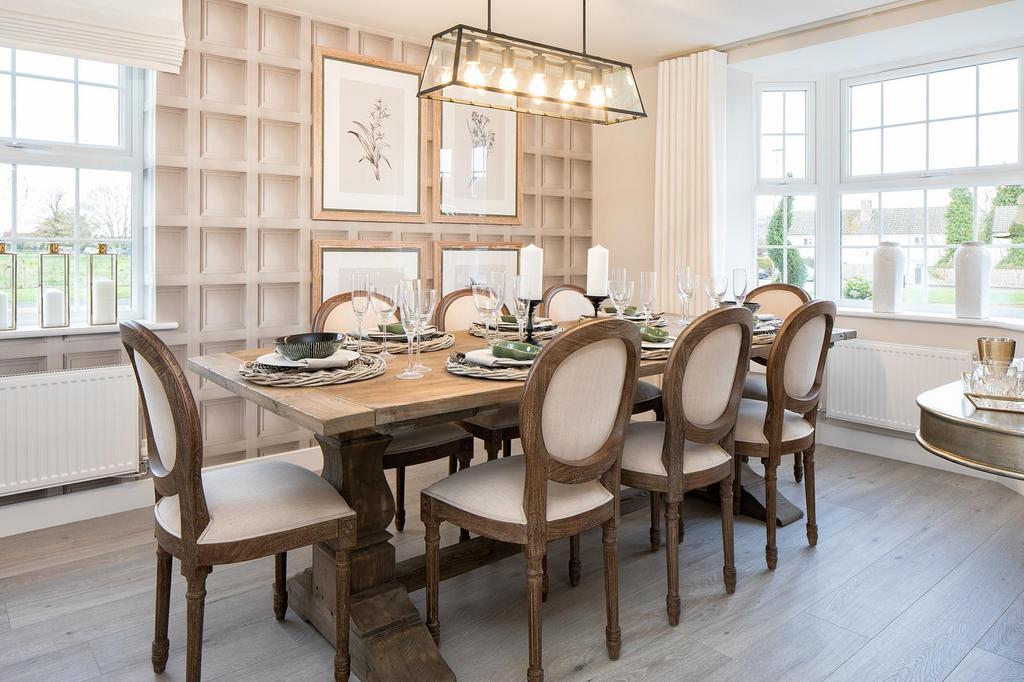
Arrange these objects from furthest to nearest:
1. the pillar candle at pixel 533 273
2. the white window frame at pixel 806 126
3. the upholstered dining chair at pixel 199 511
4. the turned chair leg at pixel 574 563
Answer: the white window frame at pixel 806 126, the turned chair leg at pixel 574 563, the pillar candle at pixel 533 273, the upholstered dining chair at pixel 199 511

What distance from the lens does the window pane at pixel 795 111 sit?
4516 mm

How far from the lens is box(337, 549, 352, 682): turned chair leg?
1779 millimetres

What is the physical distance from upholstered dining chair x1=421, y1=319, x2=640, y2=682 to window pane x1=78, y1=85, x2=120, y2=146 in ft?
8.43

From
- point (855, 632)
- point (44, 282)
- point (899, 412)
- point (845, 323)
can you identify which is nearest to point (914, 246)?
point (845, 323)

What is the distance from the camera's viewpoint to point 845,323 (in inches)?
167

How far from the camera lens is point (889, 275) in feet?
13.3

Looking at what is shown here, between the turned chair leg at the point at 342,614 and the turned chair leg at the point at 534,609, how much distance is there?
1.55ft

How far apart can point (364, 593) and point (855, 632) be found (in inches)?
59.4

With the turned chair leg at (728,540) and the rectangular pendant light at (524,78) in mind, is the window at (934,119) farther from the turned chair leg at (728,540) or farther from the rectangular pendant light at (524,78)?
the turned chair leg at (728,540)

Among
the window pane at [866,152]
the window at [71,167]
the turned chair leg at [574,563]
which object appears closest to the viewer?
the turned chair leg at [574,563]

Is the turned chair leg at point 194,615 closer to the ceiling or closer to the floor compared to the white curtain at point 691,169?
closer to the floor

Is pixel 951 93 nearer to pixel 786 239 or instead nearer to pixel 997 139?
pixel 997 139

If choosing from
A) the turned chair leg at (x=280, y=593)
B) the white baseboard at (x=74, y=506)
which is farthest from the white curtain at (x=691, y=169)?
the white baseboard at (x=74, y=506)

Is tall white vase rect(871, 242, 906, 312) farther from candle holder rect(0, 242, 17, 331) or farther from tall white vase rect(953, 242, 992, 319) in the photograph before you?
candle holder rect(0, 242, 17, 331)
